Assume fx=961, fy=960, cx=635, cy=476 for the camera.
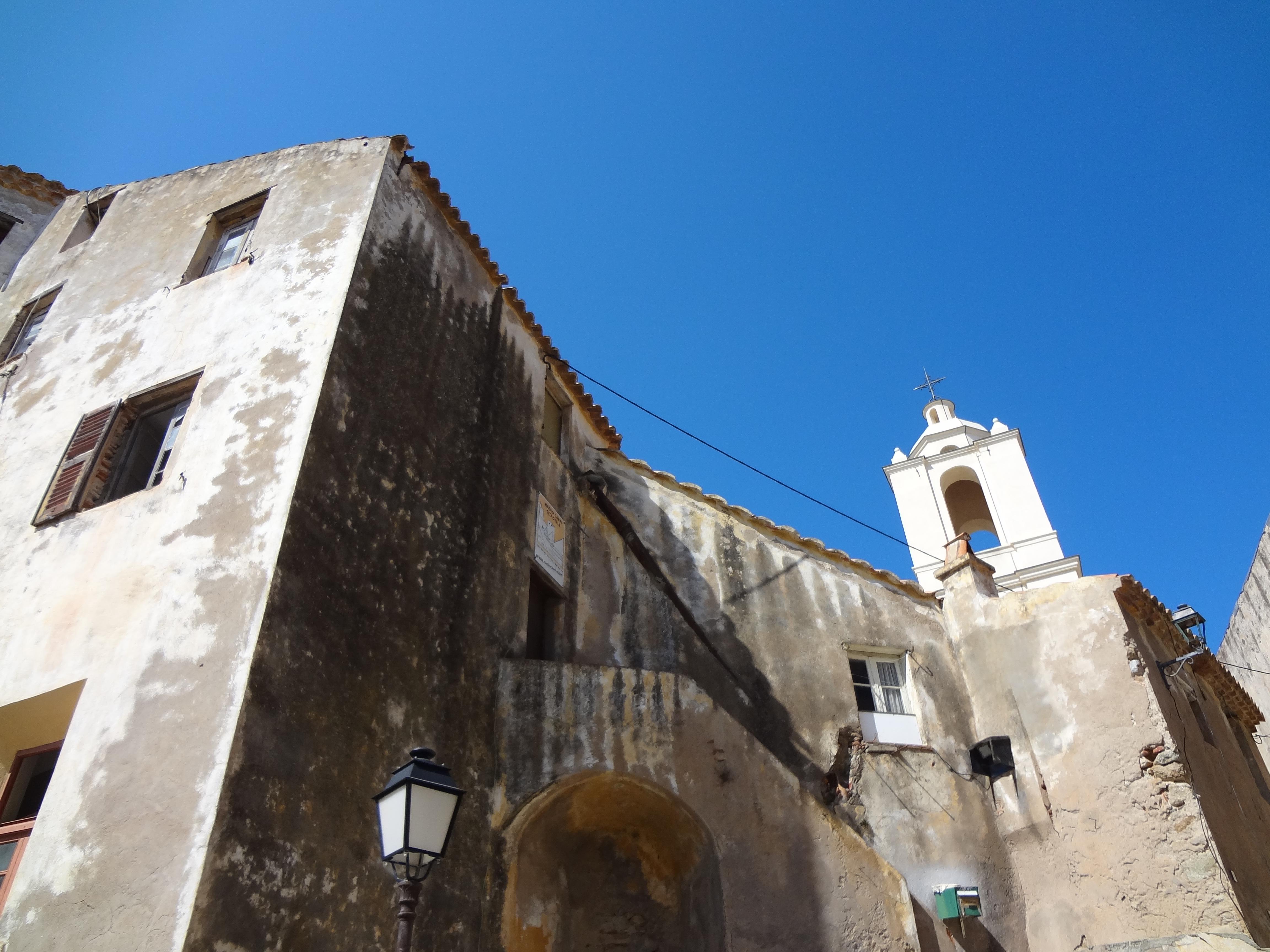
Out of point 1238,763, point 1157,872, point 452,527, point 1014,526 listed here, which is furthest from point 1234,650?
point 452,527

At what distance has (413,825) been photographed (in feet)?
18.9

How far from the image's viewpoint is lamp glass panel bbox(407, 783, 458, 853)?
18.9ft

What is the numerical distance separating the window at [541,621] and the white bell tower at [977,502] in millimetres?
17224

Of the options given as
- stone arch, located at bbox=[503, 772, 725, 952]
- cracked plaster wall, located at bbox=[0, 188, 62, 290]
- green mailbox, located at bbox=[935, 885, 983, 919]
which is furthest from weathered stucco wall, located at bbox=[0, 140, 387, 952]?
green mailbox, located at bbox=[935, 885, 983, 919]

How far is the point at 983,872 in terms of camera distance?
466 inches

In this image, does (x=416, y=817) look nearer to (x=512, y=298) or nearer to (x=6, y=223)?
(x=512, y=298)

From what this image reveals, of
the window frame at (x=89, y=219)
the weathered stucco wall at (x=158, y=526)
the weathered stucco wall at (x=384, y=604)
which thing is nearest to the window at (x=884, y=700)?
the weathered stucco wall at (x=384, y=604)

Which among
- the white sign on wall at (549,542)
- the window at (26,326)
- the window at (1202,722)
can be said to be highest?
the window at (26,326)

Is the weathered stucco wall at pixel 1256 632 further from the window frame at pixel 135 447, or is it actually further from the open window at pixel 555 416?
the window frame at pixel 135 447

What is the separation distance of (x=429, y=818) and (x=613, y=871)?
213 inches

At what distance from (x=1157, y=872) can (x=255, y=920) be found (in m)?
9.62

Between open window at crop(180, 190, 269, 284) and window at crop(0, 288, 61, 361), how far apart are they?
8.04ft

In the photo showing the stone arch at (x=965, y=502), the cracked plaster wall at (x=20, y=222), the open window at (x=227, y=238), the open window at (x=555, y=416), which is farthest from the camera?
the stone arch at (x=965, y=502)

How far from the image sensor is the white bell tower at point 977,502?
27766mm
